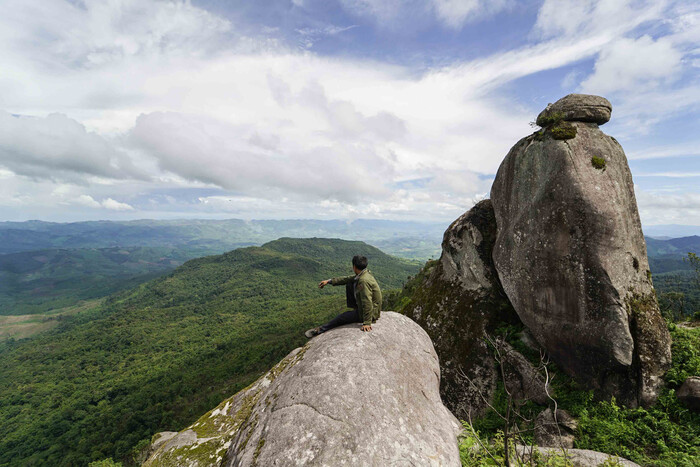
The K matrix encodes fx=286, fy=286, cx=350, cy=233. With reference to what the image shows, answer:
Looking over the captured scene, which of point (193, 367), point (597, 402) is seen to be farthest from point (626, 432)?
point (193, 367)

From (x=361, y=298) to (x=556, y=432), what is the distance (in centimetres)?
1207

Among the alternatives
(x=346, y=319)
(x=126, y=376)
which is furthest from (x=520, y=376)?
(x=126, y=376)

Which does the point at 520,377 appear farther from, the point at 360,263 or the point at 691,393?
the point at 360,263

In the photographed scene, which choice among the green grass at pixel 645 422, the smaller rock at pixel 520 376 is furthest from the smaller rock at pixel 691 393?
the smaller rock at pixel 520 376

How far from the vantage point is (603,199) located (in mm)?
14695

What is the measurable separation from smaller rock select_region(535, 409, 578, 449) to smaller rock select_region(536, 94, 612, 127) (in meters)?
15.6

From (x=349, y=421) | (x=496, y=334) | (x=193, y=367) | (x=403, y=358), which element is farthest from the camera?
(x=193, y=367)

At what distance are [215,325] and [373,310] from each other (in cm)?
18976

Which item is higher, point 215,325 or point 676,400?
point 676,400

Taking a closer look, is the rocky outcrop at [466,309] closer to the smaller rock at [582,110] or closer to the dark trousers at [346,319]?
the smaller rock at [582,110]

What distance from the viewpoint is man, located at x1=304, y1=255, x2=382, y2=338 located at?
8836 mm

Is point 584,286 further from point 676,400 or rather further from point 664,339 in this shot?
point 676,400

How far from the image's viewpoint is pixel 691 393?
39.4 feet

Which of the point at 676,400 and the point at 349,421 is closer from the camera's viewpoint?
the point at 349,421
